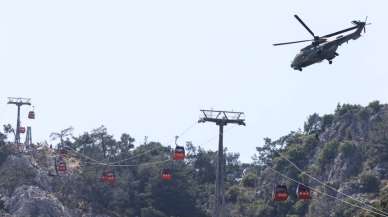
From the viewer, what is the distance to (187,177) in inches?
5861

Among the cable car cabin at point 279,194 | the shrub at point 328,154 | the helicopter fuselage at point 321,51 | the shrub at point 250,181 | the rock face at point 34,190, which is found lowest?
the cable car cabin at point 279,194

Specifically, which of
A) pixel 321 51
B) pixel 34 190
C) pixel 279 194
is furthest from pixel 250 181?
pixel 321 51

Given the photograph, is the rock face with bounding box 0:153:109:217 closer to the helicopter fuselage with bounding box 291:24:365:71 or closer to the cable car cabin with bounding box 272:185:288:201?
the cable car cabin with bounding box 272:185:288:201

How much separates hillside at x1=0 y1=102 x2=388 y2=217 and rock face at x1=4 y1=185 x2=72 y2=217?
0.13 m

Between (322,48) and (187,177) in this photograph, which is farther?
(187,177)

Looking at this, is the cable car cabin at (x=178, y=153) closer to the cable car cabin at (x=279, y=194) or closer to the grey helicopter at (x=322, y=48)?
the cable car cabin at (x=279, y=194)

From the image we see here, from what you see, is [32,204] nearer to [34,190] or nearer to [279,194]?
[34,190]

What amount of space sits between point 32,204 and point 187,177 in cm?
2874

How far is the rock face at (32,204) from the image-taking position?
127062mm

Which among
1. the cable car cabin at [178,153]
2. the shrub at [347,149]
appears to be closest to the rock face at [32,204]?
the cable car cabin at [178,153]

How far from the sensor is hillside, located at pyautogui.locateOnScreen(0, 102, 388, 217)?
434ft

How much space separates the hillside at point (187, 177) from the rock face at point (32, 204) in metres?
0.13

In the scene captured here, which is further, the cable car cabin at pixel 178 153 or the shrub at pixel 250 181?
the shrub at pixel 250 181

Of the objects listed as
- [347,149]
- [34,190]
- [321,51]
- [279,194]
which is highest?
[347,149]
